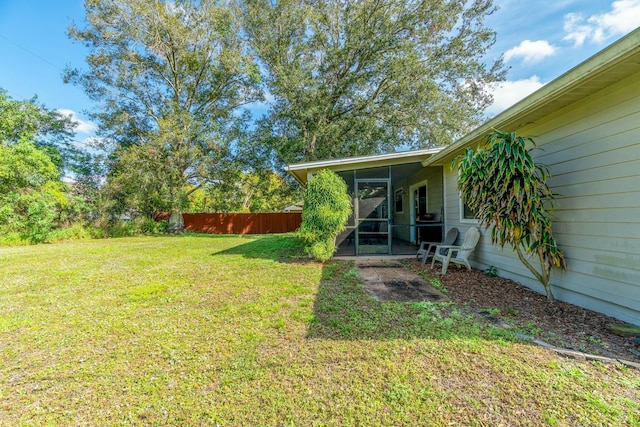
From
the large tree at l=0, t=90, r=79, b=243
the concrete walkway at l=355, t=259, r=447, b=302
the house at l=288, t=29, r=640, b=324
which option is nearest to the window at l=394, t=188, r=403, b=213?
the concrete walkway at l=355, t=259, r=447, b=302

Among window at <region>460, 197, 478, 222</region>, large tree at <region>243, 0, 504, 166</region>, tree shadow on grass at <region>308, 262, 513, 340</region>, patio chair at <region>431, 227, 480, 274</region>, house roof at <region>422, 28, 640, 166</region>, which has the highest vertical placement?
large tree at <region>243, 0, 504, 166</region>

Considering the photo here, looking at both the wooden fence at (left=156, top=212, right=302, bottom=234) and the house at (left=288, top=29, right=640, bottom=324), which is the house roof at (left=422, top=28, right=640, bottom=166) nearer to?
the house at (left=288, top=29, right=640, bottom=324)

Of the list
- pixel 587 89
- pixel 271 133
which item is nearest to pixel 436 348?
pixel 587 89

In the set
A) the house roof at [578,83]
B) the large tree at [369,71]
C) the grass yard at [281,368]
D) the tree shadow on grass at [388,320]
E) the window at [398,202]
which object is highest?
the large tree at [369,71]

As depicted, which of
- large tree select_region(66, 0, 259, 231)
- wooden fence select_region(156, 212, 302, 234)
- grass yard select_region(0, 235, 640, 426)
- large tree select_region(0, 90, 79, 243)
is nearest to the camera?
grass yard select_region(0, 235, 640, 426)

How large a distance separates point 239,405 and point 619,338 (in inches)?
137

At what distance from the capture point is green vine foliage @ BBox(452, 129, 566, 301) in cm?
333

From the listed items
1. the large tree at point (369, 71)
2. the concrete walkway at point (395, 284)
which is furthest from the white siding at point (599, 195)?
the large tree at point (369, 71)

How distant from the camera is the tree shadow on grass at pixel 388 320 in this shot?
2705 mm

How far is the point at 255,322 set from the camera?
121 inches

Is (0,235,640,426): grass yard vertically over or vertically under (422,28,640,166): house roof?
under

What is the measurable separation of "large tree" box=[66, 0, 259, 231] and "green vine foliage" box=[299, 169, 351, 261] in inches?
387

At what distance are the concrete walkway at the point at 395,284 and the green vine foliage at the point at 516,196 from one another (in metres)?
1.31

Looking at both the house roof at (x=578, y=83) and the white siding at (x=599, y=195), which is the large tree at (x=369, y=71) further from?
the white siding at (x=599, y=195)
